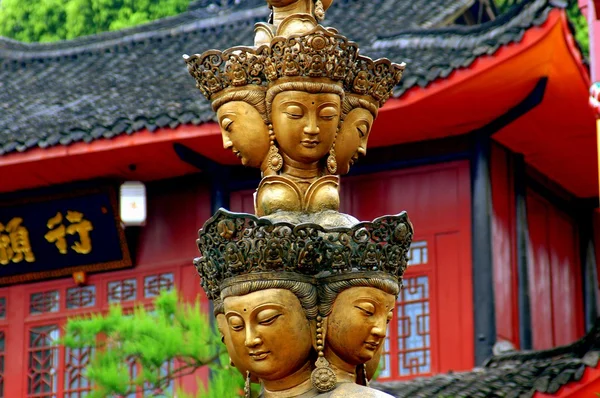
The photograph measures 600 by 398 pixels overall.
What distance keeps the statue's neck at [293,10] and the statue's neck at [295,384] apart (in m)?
1.36

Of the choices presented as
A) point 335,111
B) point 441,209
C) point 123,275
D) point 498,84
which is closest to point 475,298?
point 441,209

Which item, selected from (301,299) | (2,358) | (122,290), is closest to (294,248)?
(301,299)


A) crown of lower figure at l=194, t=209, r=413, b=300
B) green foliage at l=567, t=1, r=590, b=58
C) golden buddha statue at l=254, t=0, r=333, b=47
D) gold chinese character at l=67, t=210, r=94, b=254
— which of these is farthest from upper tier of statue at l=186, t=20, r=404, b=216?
green foliage at l=567, t=1, r=590, b=58

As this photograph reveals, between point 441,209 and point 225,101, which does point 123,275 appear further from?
point 225,101

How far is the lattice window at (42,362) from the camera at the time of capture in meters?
15.4

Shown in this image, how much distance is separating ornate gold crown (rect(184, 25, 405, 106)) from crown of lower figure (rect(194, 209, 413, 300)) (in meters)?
0.58

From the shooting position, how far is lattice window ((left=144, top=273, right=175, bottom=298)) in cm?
1529

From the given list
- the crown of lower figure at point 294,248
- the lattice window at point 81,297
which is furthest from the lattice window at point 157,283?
the crown of lower figure at point 294,248

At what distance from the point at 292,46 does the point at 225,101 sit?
33 centimetres

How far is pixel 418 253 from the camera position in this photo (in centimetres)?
1436

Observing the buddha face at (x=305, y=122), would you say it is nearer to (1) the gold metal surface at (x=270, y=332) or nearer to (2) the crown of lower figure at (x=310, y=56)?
(2) the crown of lower figure at (x=310, y=56)

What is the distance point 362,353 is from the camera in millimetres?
5660

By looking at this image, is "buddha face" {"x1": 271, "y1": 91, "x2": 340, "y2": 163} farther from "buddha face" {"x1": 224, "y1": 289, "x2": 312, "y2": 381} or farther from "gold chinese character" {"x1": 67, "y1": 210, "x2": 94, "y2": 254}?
"gold chinese character" {"x1": 67, "y1": 210, "x2": 94, "y2": 254}

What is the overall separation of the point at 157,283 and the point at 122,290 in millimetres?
356
